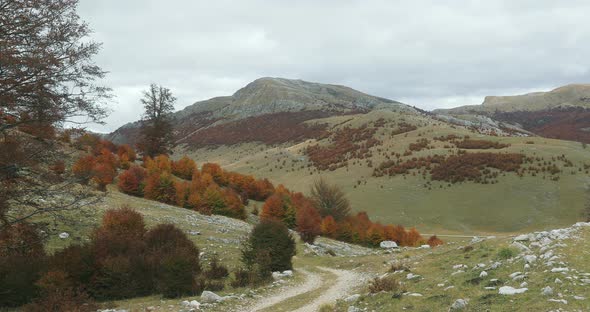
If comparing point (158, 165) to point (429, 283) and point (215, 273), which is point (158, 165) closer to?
point (215, 273)

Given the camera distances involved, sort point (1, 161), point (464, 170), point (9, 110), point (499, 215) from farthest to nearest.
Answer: point (464, 170), point (499, 215), point (9, 110), point (1, 161)

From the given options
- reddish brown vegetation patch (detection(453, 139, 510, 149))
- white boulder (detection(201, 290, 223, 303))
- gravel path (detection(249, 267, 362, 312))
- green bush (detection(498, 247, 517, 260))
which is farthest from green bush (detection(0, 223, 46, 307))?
reddish brown vegetation patch (detection(453, 139, 510, 149))

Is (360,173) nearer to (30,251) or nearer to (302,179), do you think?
(302,179)

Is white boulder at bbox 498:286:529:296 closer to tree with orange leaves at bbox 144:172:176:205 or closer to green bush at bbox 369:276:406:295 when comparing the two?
green bush at bbox 369:276:406:295

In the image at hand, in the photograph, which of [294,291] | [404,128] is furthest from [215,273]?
[404,128]

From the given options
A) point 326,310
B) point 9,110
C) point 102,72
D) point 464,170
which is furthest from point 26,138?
point 464,170

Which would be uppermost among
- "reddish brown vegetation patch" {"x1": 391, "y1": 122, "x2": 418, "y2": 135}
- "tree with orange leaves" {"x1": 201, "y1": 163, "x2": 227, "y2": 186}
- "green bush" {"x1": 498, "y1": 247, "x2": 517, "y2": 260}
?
"reddish brown vegetation patch" {"x1": 391, "y1": 122, "x2": 418, "y2": 135}

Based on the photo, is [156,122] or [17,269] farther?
[156,122]

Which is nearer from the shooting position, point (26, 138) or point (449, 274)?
point (449, 274)

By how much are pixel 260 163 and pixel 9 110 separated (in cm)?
7482

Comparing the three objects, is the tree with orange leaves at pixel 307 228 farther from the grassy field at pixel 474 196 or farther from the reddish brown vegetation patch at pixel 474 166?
the reddish brown vegetation patch at pixel 474 166

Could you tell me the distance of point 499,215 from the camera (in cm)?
4541

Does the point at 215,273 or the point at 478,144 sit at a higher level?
the point at 478,144

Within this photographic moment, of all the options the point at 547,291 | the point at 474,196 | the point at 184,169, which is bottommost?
the point at 474,196
